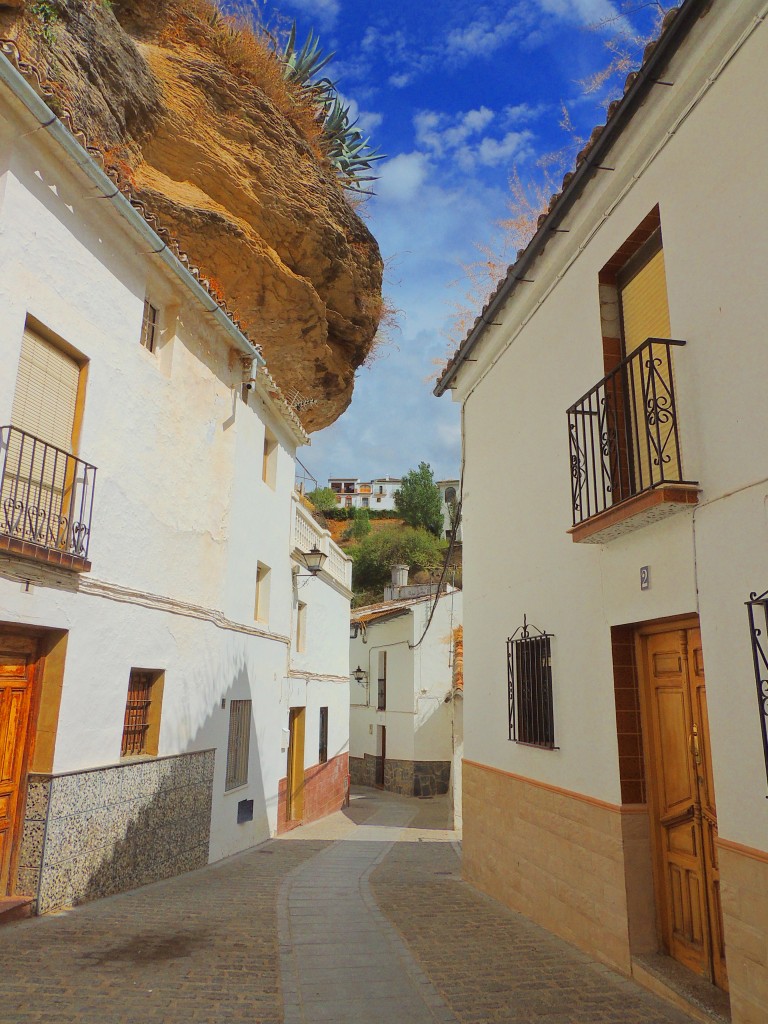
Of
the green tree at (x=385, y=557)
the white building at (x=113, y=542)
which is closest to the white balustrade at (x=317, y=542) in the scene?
the white building at (x=113, y=542)

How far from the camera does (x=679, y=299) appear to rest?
479cm

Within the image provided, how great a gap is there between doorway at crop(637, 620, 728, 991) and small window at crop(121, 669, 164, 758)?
5.37 meters

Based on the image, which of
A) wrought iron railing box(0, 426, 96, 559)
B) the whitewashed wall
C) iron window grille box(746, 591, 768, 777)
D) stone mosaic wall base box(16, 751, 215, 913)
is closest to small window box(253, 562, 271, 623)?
the whitewashed wall

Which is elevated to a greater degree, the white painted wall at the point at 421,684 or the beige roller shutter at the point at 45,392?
the beige roller shutter at the point at 45,392

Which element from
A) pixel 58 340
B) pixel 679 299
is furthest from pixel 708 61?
pixel 58 340

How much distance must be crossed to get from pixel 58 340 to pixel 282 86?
9.98m

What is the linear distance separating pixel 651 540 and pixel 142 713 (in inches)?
236

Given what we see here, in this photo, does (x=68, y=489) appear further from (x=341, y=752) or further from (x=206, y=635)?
(x=341, y=752)

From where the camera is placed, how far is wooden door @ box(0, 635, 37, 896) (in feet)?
19.5

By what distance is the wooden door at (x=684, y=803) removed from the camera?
4535 millimetres

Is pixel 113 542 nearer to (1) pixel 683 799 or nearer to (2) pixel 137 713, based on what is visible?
(2) pixel 137 713

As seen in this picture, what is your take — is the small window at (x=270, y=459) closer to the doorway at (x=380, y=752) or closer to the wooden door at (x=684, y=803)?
the wooden door at (x=684, y=803)

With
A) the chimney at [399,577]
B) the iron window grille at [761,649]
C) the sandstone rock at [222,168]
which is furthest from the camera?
the chimney at [399,577]

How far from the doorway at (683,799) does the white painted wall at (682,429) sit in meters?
0.30
